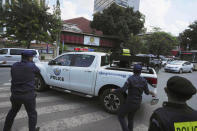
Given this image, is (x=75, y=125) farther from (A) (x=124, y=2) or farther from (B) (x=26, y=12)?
(A) (x=124, y=2)

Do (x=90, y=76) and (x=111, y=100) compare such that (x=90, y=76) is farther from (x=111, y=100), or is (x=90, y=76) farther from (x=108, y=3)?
(x=108, y=3)

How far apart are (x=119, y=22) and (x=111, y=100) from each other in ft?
86.7

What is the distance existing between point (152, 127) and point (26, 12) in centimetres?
2009

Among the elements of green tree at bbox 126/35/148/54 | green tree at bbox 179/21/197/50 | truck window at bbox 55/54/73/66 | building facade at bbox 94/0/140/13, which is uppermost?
building facade at bbox 94/0/140/13

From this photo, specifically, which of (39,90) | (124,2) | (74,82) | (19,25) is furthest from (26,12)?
(124,2)

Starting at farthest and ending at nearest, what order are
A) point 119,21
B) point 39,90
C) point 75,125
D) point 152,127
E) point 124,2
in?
point 124,2, point 119,21, point 39,90, point 75,125, point 152,127

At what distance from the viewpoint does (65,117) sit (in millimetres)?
3553

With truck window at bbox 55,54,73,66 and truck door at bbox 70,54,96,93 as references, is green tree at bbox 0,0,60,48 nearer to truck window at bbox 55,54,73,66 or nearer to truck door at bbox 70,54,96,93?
truck window at bbox 55,54,73,66

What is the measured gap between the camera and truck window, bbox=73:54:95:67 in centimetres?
440

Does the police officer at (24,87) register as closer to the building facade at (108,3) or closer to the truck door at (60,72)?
the truck door at (60,72)

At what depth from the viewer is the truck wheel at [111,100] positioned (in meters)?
3.76

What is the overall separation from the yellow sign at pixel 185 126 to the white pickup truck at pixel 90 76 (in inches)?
93.1

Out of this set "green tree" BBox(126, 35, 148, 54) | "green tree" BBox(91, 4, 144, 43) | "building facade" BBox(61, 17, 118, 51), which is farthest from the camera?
"green tree" BBox(91, 4, 144, 43)

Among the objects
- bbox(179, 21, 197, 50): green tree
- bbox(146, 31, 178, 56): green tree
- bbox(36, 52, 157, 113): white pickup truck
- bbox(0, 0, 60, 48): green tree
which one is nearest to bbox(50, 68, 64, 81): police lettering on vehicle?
bbox(36, 52, 157, 113): white pickup truck
